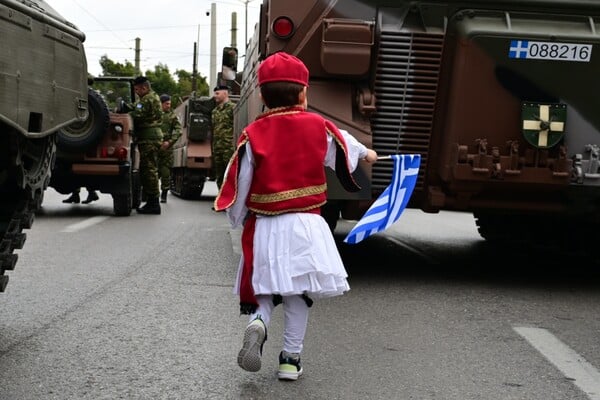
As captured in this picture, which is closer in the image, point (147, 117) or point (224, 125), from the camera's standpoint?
point (147, 117)

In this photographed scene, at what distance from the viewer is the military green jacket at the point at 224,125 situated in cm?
1586

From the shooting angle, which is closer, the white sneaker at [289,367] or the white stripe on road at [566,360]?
the white sneaker at [289,367]

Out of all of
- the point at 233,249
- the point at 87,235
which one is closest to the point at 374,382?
the point at 233,249

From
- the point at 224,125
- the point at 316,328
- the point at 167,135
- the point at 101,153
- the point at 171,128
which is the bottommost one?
the point at 316,328

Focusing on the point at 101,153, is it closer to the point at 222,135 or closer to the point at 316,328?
the point at 222,135

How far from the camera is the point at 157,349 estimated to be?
5441mm

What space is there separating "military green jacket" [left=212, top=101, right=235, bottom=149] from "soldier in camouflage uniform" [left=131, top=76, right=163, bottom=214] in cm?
147

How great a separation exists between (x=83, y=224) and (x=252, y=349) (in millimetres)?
8287

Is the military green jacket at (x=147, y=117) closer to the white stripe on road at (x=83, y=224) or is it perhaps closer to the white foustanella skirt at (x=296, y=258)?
the white stripe on road at (x=83, y=224)

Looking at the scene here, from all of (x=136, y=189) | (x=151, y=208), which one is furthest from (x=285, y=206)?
(x=136, y=189)

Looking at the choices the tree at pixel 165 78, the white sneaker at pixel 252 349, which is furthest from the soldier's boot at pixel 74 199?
the tree at pixel 165 78

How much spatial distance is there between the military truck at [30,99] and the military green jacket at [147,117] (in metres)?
8.03

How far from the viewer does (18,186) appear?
555 centimetres

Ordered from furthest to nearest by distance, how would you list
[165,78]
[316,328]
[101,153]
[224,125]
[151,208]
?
[165,78] < [224,125] < [151,208] < [101,153] < [316,328]
